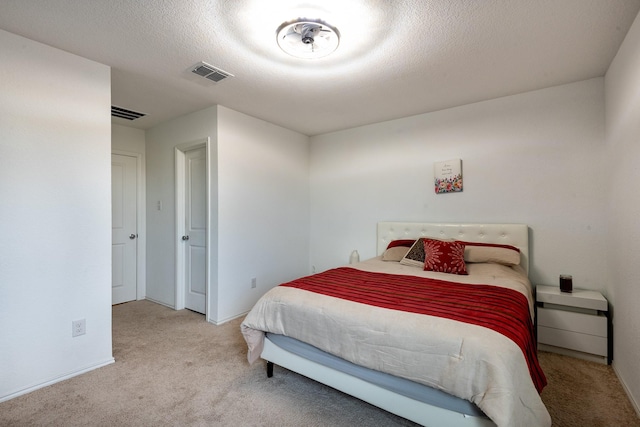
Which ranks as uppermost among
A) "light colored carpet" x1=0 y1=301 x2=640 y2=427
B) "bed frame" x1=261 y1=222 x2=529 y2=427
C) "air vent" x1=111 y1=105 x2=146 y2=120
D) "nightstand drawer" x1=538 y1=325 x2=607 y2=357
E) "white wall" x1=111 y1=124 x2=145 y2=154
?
"air vent" x1=111 y1=105 x2=146 y2=120

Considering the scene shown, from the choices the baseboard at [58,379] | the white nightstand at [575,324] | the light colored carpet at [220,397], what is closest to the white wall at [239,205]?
the light colored carpet at [220,397]

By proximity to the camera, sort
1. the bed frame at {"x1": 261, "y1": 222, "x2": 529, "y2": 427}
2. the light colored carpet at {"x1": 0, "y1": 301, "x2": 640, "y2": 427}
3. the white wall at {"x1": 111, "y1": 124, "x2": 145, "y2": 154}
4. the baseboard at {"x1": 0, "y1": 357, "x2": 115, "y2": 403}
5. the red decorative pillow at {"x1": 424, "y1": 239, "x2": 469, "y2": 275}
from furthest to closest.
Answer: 1. the white wall at {"x1": 111, "y1": 124, "x2": 145, "y2": 154}
2. the red decorative pillow at {"x1": 424, "y1": 239, "x2": 469, "y2": 275}
3. the baseboard at {"x1": 0, "y1": 357, "x2": 115, "y2": 403}
4. the light colored carpet at {"x1": 0, "y1": 301, "x2": 640, "y2": 427}
5. the bed frame at {"x1": 261, "y1": 222, "x2": 529, "y2": 427}

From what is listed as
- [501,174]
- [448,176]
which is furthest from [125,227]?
[501,174]

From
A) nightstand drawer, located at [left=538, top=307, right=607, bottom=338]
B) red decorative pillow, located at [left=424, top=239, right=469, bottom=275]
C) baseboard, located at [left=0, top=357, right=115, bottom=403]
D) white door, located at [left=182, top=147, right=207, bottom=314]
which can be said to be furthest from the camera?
white door, located at [left=182, top=147, right=207, bottom=314]

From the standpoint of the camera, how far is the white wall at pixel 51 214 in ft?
6.46

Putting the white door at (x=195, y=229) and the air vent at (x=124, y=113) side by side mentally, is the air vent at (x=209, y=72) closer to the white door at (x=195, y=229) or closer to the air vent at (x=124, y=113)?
the white door at (x=195, y=229)

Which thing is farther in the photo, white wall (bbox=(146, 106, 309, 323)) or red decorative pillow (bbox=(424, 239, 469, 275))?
white wall (bbox=(146, 106, 309, 323))

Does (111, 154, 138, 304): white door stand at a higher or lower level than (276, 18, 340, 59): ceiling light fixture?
lower

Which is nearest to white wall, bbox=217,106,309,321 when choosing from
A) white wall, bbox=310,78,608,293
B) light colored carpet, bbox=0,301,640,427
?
white wall, bbox=310,78,608,293

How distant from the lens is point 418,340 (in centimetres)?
145

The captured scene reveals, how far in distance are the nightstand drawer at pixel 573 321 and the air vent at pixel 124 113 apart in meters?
4.63

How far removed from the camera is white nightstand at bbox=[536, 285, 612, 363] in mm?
2344

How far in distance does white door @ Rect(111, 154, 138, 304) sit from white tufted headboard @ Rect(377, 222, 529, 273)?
3365 millimetres

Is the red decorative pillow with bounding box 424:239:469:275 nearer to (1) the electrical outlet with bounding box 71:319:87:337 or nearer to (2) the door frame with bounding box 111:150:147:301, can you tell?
(1) the electrical outlet with bounding box 71:319:87:337
